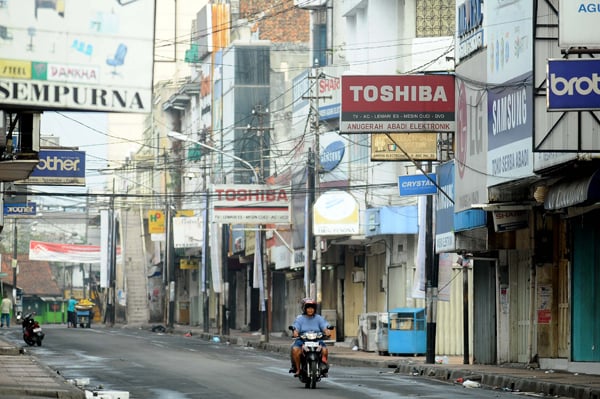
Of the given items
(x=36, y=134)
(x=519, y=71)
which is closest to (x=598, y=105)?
(x=519, y=71)

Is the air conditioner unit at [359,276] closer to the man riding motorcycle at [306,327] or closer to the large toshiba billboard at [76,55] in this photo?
the man riding motorcycle at [306,327]

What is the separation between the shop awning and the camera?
26812 mm

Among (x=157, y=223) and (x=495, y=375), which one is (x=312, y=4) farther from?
(x=495, y=375)

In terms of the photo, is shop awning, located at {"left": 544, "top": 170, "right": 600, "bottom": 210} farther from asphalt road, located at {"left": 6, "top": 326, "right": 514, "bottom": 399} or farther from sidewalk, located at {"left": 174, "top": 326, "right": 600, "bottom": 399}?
asphalt road, located at {"left": 6, "top": 326, "right": 514, "bottom": 399}

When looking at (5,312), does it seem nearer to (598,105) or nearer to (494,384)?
(494,384)

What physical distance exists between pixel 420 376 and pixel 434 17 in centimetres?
2199

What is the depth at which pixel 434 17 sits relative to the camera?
54.0m

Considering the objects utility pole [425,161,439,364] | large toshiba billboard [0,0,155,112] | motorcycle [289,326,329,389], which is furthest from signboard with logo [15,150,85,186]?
large toshiba billboard [0,0,155,112]

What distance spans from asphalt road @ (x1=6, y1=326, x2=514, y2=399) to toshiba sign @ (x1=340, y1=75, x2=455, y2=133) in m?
5.61

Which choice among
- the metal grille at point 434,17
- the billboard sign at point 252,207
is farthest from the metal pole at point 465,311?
the billboard sign at point 252,207

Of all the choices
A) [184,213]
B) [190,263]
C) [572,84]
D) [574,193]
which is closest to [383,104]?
[574,193]

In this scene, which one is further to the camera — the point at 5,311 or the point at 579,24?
the point at 5,311

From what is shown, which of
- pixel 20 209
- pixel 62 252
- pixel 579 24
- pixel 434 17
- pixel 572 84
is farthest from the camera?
pixel 62 252

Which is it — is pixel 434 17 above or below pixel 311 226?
above
